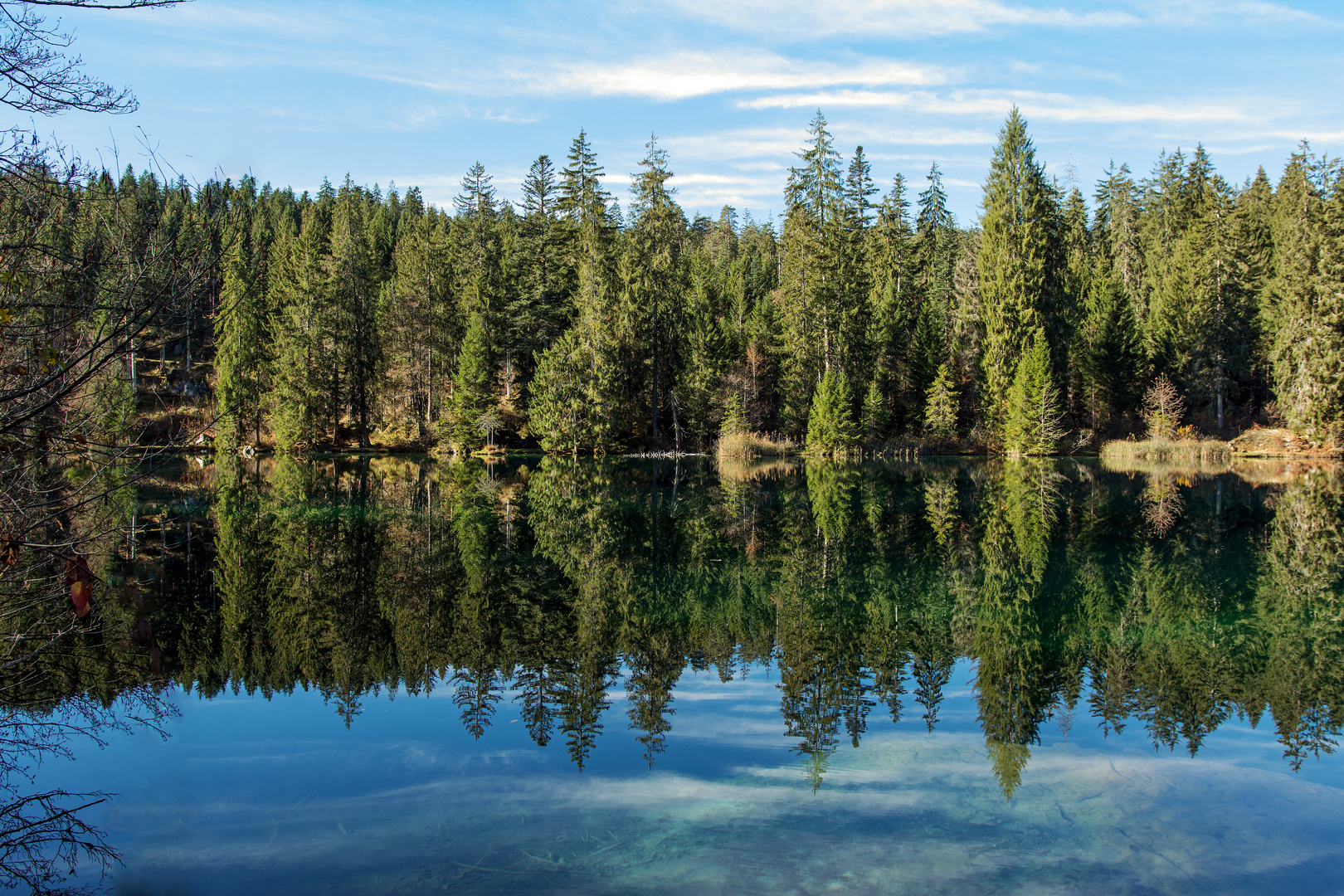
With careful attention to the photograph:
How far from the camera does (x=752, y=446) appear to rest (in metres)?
40.7

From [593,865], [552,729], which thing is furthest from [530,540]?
[593,865]

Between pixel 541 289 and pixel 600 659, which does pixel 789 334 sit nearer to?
pixel 541 289

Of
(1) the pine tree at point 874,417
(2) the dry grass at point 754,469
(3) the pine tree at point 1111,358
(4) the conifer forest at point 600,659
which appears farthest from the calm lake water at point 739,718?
(3) the pine tree at point 1111,358

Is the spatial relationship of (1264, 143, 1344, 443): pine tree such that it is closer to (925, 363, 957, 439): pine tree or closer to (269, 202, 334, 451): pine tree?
(925, 363, 957, 439): pine tree

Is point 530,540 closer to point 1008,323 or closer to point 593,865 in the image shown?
point 593,865

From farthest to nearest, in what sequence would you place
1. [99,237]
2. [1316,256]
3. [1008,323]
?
[1008,323] < [1316,256] < [99,237]

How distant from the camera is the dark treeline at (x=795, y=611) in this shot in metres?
7.53

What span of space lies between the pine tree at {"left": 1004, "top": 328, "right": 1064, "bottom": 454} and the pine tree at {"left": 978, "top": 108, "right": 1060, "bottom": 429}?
5.49 feet

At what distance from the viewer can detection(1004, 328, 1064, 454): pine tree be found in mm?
39656

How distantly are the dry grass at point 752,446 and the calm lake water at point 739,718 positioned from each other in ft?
78.9

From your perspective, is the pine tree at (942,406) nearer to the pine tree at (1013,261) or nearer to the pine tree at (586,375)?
the pine tree at (1013,261)

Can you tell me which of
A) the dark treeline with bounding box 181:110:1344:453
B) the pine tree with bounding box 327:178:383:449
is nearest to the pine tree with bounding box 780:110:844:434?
the dark treeline with bounding box 181:110:1344:453

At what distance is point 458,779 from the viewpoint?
609 cm

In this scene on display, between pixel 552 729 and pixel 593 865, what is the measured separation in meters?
2.22
